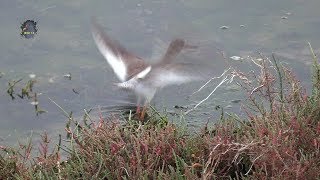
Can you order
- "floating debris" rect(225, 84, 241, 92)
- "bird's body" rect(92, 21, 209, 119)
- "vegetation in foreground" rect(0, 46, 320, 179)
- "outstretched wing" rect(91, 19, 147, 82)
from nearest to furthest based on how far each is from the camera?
"vegetation in foreground" rect(0, 46, 320, 179)
"bird's body" rect(92, 21, 209, 119)
"outstretched wing" rect(91, 19, 147, 82)
"floating debris" rect(225, 84, 241, 92)

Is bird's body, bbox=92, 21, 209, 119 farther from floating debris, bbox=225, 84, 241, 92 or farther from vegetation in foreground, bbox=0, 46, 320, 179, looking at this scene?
vegetation in foreground, bbox=0, 46, 320, 179

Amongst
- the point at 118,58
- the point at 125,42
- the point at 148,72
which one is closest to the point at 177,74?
the point at 148,72

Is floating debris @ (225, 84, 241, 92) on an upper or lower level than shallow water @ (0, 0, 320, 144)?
lower

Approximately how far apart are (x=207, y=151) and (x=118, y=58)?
1.41 metres

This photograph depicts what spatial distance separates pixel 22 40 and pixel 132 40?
799mm

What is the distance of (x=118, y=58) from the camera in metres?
3.99

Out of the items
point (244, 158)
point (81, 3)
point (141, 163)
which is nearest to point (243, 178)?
point (244, 158)

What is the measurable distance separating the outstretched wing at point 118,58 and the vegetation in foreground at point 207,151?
2.78 feet

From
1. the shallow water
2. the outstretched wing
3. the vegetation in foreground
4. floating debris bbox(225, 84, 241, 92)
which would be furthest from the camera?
floating debris bbox(225, 84, 241, 92)

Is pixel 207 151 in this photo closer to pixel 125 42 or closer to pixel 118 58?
pixel 118 58

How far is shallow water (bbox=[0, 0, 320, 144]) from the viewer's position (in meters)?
3.92

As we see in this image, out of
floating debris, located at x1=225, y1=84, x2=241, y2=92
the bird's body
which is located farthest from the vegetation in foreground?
floating debris, located at x1=225, y1=84, x2=241, y2=92

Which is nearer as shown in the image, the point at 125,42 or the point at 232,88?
the point at 232,88

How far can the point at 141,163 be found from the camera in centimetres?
260
